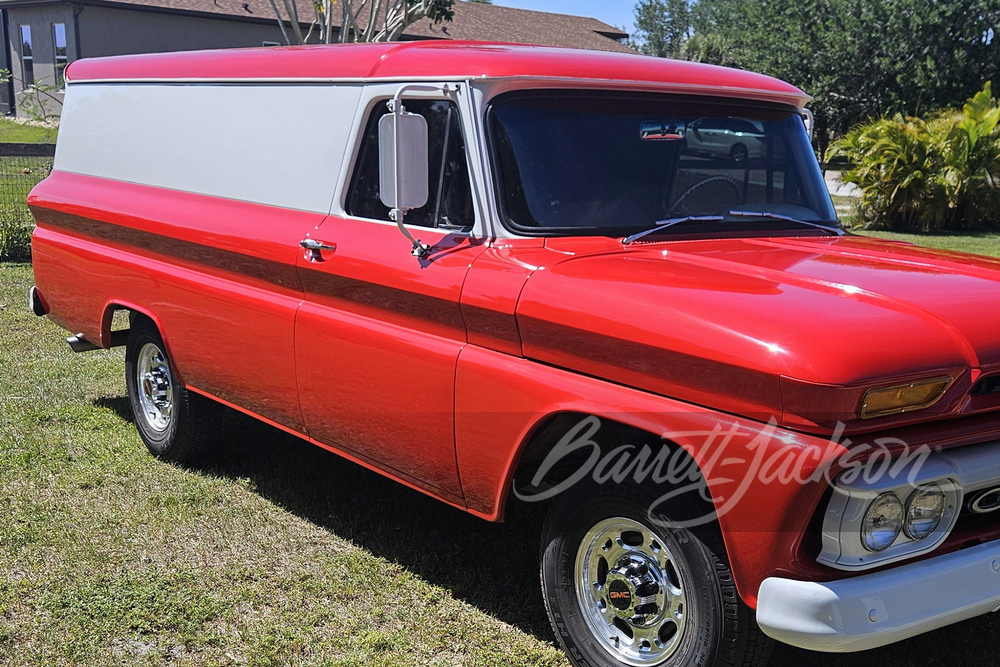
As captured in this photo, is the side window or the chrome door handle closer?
the side window

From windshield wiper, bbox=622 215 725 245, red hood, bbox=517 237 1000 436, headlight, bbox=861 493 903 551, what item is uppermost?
windshield wiper, bbox=622 215 725 245

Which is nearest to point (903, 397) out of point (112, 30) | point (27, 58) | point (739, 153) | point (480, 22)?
point (739, 153)

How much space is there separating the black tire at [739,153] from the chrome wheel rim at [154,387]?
10.7ft

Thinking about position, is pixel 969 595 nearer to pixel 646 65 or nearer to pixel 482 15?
pixel 646 65

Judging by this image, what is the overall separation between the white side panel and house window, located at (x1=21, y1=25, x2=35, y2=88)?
25.4 m

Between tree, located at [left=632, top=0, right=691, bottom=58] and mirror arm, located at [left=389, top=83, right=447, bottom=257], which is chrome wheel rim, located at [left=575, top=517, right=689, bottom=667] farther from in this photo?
tree, located at [left=632, top=0, right=691, bottom=58]

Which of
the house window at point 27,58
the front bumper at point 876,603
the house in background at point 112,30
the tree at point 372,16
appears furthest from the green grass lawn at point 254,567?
the house window at point 27,58

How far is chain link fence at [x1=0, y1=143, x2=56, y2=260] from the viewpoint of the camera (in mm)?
12039

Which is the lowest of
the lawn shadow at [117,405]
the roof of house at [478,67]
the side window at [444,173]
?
the lawn shadow at [117,405]

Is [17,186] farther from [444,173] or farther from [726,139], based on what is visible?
[726,139]

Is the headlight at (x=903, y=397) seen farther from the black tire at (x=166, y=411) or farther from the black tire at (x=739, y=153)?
the black tire at (x=166, y=411)

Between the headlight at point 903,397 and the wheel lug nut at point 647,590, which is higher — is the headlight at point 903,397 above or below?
above

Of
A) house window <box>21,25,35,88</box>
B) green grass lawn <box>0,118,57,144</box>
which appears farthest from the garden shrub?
house window <box>21,25,35,88</box>

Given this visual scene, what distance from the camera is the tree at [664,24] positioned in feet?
293
